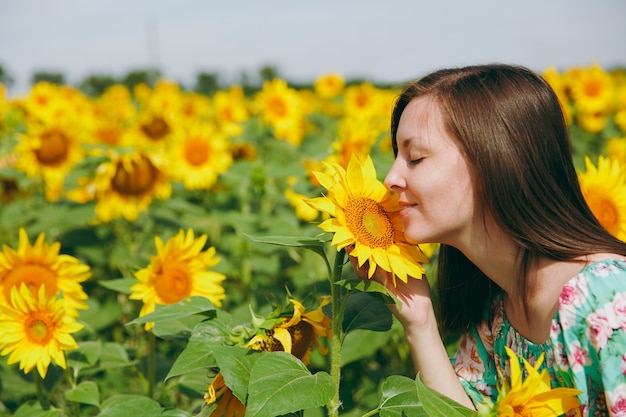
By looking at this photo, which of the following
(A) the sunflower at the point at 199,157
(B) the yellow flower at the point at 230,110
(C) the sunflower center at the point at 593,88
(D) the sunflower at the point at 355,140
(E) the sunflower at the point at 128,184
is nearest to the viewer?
(D) the sunflower at the point at 355,140

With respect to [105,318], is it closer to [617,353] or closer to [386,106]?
[617,353]

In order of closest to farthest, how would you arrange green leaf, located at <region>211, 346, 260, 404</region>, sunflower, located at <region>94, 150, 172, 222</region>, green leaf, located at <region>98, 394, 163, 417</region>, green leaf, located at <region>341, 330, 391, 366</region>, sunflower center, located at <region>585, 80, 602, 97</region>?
green leaf, located at <region>211, 346, 260, 404</region>
green leaf, located at <region>98, 394, 163, 417</region>
green leaf, located at <region>341, 330, 391, 366</region>
sunflower, located at <region>94, 150, 172, 222</region>
sunflower center, located at <region>585, 80, 602, 97</region>

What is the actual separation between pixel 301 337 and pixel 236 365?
0.18 metres

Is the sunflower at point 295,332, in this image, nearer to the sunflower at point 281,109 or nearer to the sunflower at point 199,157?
the sunflower at point 199,157

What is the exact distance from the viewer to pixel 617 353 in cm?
124

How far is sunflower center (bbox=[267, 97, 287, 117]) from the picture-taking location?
418cm

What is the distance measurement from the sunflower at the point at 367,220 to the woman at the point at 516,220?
1.2 inches

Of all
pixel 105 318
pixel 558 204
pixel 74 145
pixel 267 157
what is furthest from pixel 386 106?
pixel 558 204

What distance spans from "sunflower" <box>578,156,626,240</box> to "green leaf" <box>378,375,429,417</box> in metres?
0.80

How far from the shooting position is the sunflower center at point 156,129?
3648mm

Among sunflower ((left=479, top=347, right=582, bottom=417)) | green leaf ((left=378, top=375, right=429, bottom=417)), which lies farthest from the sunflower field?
sunflower ((left=479, top=347, right=582, bottom=417))

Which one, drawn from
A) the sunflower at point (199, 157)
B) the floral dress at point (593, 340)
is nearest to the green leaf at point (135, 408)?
the floral dress at point (593, 340)

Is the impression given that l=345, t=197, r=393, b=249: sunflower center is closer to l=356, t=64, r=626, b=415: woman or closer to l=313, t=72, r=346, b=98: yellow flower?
l=356, t=64, r=626, b=415: woman

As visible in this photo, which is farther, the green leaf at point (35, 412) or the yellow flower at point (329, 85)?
the yellow flower at point (329, 85)
